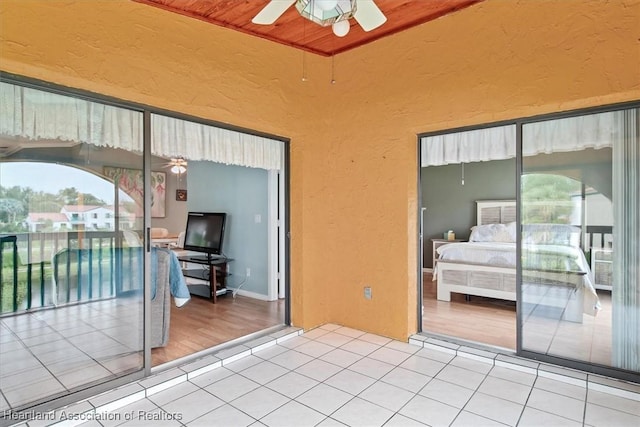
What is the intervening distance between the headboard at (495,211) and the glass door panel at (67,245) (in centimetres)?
582

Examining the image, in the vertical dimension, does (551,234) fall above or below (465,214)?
below

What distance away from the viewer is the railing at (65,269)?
2158 mm

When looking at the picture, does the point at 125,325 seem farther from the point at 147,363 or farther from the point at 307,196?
the point at 307,196

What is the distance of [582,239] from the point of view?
2.61 meters

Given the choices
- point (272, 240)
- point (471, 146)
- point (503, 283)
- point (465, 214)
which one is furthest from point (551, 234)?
point (465, 214)

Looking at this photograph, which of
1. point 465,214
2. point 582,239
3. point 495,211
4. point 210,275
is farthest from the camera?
point 465,214

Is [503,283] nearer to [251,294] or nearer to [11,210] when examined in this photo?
[251,294]

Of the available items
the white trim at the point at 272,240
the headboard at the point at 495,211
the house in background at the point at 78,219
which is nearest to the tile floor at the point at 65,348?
the house in background at the point at 78,219

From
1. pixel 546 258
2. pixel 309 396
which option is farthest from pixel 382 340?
pixel 546 258

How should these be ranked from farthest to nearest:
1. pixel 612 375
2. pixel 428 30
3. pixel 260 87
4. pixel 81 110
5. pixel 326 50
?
pixel 326 50 → pixel 260 87 → pixel 428 30 → pixel 612 375 → pixel 81 110

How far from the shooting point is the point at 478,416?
2086mm

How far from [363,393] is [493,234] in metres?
4.35

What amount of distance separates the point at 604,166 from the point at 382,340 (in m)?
2.27

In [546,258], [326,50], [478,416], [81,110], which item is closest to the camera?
[478,416]
